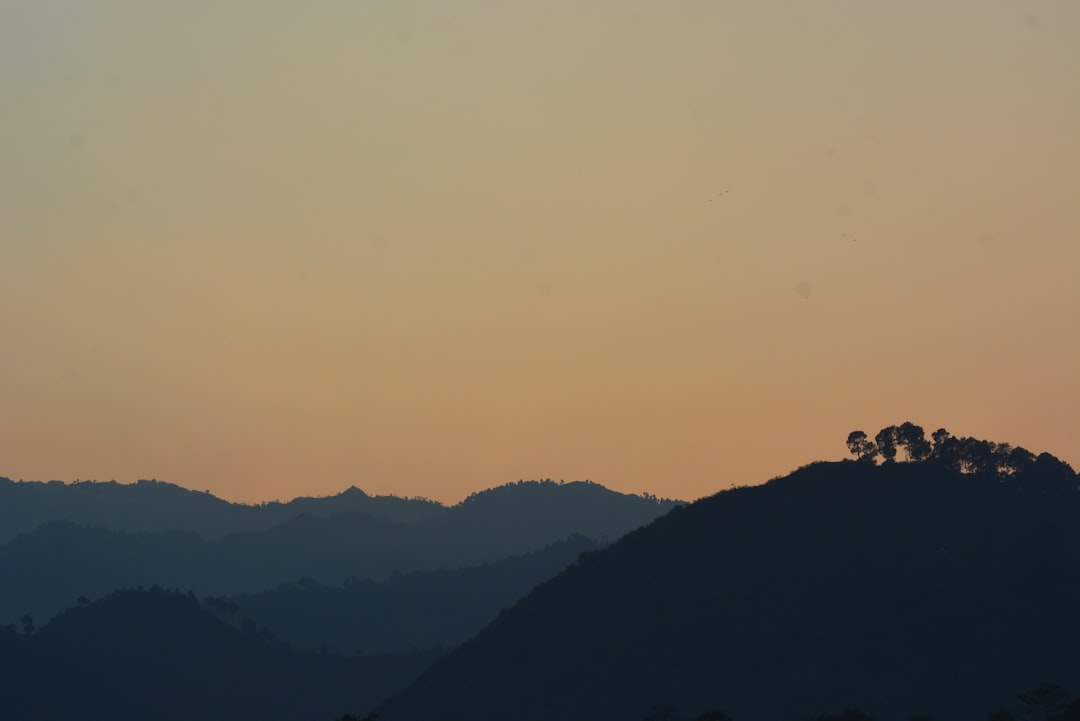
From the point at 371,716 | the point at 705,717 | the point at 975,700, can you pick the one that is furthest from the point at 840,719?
the point at 371,716

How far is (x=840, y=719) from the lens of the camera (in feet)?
543

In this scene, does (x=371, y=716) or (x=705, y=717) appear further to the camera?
(x=371, y=716)

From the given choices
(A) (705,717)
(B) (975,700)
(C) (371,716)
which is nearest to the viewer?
(A) (705,717)

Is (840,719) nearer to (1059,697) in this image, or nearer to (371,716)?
(1059,697)

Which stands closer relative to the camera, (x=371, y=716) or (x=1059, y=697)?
(x=1059, y=697)

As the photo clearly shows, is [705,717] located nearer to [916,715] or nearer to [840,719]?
[840,719]

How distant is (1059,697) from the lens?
16838 centimetres

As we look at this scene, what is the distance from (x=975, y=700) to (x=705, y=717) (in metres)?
55.7

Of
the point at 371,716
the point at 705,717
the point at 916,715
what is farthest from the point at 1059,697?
the point at 371,716

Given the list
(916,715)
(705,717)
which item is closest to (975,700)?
(916,715)

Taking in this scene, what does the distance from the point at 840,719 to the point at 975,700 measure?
42166 mm

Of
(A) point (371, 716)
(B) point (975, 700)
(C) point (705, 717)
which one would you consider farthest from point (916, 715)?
(A) point (371, 716)

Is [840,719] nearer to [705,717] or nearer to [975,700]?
[705,717]

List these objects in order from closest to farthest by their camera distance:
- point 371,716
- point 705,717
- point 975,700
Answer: point 705,717 → point 371,716 → point 975,700
